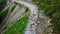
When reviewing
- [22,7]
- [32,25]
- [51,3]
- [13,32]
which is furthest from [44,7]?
[22,7]

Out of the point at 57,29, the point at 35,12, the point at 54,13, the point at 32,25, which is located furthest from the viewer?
the point at 35,12

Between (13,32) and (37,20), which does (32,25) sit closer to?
(37,20)

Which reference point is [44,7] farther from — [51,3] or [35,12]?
[35,12]

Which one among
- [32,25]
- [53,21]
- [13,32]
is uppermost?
[53,21]

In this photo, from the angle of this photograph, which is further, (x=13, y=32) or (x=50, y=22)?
(x=13, y=32)

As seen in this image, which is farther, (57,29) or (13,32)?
(13,32)

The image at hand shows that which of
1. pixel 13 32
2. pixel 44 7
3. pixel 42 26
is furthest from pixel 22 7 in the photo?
pixel 42 26

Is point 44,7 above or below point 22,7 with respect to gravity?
above

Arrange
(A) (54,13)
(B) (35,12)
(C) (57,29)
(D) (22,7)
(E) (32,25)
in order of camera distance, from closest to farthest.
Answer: (C) (57,29) < (A) (54,13) < (E) (32,25) < (B) (35,12) < (D) (22,7)

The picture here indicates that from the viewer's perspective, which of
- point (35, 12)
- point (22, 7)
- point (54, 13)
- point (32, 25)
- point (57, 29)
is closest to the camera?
point (57, 29)
